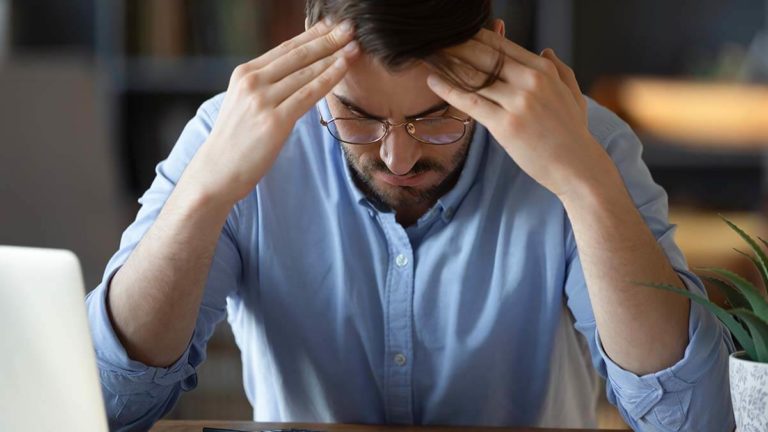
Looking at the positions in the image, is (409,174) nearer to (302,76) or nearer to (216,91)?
(302,76)

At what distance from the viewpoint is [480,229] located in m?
1.67

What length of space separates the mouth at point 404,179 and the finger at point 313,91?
0.54ft

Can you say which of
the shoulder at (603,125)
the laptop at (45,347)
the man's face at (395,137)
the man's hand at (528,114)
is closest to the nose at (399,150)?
the man's face at (395,137)

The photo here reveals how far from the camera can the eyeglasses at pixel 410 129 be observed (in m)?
1.48

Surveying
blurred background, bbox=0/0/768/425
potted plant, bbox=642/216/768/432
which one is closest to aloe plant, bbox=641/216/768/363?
potted plant, bbox=642/216/768/432

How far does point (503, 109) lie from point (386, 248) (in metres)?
0.37

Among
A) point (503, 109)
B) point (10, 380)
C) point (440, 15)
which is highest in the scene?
point (440, 15)

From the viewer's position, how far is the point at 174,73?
372cm

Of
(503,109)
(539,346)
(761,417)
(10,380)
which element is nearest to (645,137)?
(539,346)

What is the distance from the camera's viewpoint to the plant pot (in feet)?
3.70

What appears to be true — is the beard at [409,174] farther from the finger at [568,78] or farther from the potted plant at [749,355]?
the potted plant at [749,355]

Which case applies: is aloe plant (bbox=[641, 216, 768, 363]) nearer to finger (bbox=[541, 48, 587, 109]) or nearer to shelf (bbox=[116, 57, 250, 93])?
finger (bbox=[541, 48, 587, 109])

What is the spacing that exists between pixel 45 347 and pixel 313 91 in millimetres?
526

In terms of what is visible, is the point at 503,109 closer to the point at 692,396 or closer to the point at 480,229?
the point at 480,229
